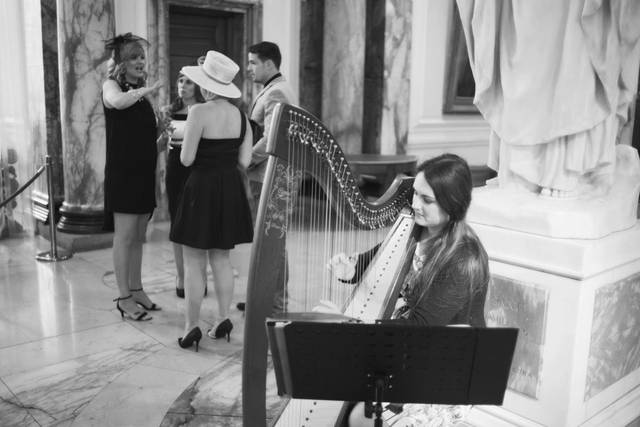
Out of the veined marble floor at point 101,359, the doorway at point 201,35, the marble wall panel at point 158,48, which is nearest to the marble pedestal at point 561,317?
the veined marble floor at point 101,359

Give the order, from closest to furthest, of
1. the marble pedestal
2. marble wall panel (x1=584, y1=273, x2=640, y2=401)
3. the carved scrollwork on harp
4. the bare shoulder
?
the carved scrollwork on harp, the marble pedestal, marble wall panel (x1=584, y1=273, x2=640, y2=401), the bare shoulder

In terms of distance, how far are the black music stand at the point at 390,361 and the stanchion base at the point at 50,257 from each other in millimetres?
4551

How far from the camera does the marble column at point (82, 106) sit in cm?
562

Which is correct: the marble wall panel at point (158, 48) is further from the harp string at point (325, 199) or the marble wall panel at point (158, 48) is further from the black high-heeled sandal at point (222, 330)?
the harp string at point (325, 199)

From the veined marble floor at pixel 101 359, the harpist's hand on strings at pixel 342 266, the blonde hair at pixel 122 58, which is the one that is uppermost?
the blonde hair at pixel 122 58

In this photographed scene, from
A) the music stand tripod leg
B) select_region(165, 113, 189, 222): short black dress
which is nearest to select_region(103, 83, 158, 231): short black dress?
select_region(165, 113, 189, 222): short black dress

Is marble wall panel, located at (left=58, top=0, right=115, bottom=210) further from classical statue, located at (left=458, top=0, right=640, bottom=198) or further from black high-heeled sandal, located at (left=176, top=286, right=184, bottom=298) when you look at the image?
classical statue, located at (left=458, top=0, right=640, bottom=198)

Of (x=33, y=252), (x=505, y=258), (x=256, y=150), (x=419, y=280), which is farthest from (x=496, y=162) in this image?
(x=33, y=252)

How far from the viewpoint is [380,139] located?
742 cm

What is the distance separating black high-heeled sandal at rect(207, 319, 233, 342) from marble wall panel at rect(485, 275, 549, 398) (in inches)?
66.5

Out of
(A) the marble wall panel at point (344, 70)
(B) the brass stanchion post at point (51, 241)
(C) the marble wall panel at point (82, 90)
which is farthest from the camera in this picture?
(A) the marble wall panel at point (344, 70)

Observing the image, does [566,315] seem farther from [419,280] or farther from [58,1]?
[58,1]

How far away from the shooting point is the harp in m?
1.79

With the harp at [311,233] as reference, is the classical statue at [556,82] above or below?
above
